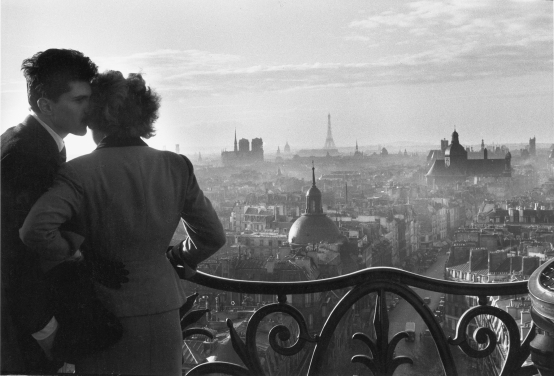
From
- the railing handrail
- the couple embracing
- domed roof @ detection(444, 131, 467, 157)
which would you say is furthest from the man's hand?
domed roof @ detection(444, 131, 467, 157)

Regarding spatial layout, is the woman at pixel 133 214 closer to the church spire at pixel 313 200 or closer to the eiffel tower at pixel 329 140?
the eiffel tower at pixel 329 140

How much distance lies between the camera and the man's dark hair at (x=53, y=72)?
1.55 metres

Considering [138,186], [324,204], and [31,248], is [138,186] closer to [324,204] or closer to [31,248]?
[31,248]

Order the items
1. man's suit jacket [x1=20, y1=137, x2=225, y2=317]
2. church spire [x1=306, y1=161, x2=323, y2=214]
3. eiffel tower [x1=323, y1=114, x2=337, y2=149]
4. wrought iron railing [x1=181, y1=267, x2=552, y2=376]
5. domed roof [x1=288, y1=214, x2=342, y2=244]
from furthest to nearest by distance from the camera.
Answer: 1. church spire [x1=306, y1=161, x2=323, y2=214]
2. domed roof [x1=288, y1=214, x2=342, y2=244]
3. eiffel tower [x1=323, y1=114, x2=337, y2=149]
4. wrought iron railing [x1=181, y1=267, x2=552, y2=376]
5. man's suit jacket [x1=20, y1=137, x2=225, y2=317]

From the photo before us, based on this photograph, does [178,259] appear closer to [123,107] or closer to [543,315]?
[123,107]

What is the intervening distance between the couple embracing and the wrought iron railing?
0.88 ft

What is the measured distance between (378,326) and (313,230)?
1110mm

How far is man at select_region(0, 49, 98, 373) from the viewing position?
1486 millimetres

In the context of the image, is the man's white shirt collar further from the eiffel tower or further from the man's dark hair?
the eiffel tower

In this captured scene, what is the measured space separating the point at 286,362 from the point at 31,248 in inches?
38.7

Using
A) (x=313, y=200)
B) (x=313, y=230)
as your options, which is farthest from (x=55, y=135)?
(x=313, y=200)

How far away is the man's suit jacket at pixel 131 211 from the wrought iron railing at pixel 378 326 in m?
0.29

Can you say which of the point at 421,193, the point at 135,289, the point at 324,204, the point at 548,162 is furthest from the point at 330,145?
the point at 135,289

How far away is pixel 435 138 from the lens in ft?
9.06
